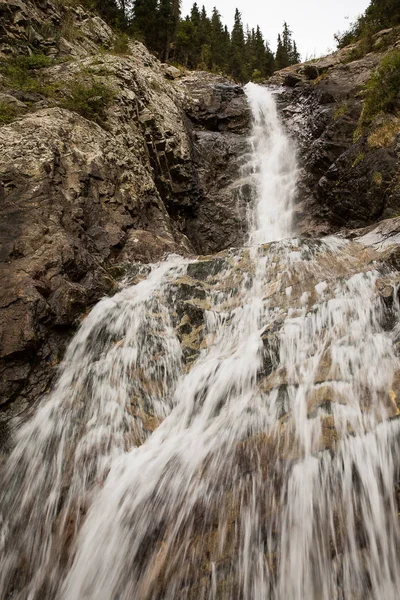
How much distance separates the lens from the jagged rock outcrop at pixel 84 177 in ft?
20.3

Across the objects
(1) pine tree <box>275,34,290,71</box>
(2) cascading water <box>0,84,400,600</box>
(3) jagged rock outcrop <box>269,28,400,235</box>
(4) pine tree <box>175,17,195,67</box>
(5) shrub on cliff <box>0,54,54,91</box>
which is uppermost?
(4) pine tree <box>175,17,195,67</box>

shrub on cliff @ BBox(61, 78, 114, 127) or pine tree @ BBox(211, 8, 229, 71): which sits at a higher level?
pine tree @ BBox(211, 8, 229, 71)

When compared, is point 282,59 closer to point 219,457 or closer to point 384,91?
point 384,91

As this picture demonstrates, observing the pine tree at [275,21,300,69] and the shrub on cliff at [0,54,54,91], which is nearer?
the shrub on cliff at [0,54,54,91]

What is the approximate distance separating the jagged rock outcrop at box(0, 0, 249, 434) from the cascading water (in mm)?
753

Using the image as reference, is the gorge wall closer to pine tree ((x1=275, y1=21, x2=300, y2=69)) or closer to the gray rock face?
the gray rock face

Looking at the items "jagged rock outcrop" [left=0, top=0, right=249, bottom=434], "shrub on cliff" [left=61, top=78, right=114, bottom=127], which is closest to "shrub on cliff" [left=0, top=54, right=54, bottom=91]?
"jagged rock outcrop" [left=0, top=0, right=249, bottom=434]

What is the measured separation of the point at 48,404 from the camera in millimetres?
5293

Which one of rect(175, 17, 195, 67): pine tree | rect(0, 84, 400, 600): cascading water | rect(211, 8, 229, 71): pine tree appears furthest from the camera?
rect(211, 8, 229, 71): pine tree

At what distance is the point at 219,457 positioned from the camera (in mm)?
3816

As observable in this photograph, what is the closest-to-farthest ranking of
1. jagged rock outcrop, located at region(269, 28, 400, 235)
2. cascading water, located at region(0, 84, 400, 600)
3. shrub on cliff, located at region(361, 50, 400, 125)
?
cascading water, located at region(0, 84, 400, 600), jagged rock outcrop, located at region(269, 28, 400, 235), shrub on cliff, located at region(361, 50, 400, 125)

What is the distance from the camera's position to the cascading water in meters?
2.97

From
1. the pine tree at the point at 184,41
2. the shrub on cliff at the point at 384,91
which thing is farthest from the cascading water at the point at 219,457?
the pine tree at the point at 184,41

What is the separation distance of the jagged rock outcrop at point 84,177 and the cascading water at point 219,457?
75 cm
